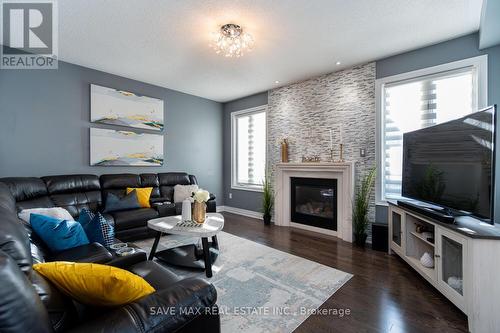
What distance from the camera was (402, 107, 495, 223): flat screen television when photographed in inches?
67.1

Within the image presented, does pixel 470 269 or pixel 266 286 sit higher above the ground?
pixel 470 269

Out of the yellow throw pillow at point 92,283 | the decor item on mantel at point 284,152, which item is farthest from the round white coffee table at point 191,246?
the decor item on mantel at point 284,152

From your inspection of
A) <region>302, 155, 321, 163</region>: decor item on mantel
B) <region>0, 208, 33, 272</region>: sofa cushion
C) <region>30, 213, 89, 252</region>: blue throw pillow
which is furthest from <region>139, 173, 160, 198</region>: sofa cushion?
<region>0, 208, 33, 272</region>: sofa cushion

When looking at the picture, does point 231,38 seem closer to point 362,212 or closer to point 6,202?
point 6,202

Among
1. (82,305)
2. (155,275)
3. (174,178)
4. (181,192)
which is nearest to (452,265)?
(155,275)

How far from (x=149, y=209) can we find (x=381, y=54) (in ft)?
13.4

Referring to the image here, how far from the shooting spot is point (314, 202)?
398 cm

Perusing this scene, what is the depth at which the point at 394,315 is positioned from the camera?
171 cm

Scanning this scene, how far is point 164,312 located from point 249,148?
4449mm

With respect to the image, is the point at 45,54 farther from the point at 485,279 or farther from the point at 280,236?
the point at 485,279

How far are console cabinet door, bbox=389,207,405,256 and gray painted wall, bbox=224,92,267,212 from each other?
252cm

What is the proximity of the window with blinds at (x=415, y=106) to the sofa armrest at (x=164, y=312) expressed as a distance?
3.12 metres

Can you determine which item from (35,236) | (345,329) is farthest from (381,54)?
(35,236)

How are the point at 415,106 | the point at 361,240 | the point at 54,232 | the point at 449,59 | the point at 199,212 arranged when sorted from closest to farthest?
1. the point at 54,232
2. the point at 199,212
3. the point at 449,59
4. the point at 415,106
5. the point at 361,240
